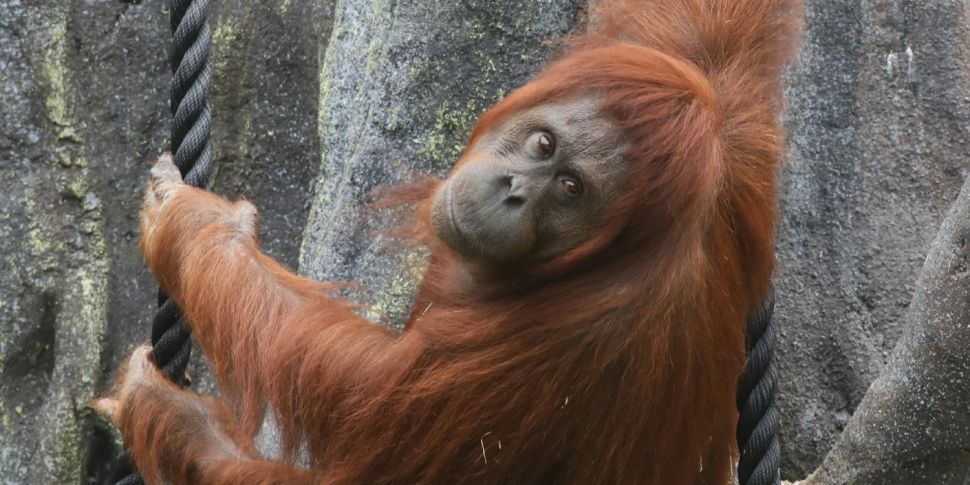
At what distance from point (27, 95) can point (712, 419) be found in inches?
113

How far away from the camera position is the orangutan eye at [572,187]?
241 centimetres

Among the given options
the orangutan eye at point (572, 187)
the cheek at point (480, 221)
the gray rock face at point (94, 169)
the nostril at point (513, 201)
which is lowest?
the gray rock face at point (94, 169)

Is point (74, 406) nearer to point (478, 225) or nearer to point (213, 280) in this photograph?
point (213, 280)

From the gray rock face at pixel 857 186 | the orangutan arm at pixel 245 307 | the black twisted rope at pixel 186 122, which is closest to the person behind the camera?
the orangutan arm at pixel 245 307

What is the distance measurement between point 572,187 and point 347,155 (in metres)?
1.38

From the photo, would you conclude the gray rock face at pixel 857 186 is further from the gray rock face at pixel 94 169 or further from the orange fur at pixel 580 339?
the gray rock face at pixel 94 169

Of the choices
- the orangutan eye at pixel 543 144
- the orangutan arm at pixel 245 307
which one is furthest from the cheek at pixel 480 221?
the orangutan arm at pixel 245 307

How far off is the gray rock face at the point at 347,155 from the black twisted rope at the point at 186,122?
583mm

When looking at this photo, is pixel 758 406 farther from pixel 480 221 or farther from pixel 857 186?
pixel 857 186

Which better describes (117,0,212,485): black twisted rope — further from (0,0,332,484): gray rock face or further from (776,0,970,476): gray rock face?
(776,0,970,476): gray rock face

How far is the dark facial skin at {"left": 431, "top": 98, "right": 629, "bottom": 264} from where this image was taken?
2.40 metres

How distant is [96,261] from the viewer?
14.0ft

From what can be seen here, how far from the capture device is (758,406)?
253 cm

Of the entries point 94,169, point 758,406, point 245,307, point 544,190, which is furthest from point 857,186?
point 94,169
